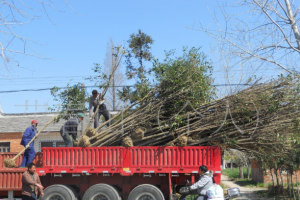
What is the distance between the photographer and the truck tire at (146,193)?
327 inches

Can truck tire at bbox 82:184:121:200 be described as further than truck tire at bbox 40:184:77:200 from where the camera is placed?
No

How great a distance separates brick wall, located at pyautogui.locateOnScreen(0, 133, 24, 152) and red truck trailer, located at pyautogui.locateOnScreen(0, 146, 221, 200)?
1370 cm

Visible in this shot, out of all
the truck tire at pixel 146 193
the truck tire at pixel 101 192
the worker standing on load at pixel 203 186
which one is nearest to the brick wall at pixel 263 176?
the truck tire at pixel 146 193

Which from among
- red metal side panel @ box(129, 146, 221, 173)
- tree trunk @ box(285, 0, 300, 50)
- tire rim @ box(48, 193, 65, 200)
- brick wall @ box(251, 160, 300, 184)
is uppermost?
tree trunk @ box(285, 0, 300, 50)

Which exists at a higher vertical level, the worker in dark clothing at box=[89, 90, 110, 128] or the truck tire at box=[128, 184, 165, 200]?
the worker in dark clothing at box=[89, 90, 110, 128]

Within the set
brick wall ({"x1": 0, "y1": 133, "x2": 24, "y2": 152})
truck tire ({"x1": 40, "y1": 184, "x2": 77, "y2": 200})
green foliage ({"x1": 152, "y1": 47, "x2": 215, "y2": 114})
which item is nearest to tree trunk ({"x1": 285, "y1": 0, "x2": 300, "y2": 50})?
green foliage ({"x1": 152, "y1": 47, "x2": 215, "y2": 114})

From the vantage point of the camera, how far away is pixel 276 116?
28.4 ft

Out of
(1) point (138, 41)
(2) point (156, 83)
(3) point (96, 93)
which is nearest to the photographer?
(2) point (156, 83)

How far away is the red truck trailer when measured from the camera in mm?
8430

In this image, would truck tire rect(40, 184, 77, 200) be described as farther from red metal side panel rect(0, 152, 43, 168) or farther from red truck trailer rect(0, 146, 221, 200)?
red metal side panel rect(0, 152, 43, 168)

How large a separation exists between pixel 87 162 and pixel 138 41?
19.0 meters

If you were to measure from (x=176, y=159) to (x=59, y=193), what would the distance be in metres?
3.31

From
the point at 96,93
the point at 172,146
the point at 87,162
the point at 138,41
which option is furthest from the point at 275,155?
the point at 138,41

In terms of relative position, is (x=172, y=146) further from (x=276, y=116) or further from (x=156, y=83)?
(x=276, y=116)
